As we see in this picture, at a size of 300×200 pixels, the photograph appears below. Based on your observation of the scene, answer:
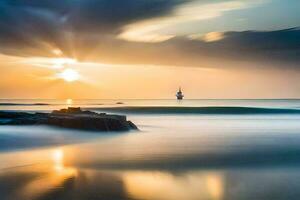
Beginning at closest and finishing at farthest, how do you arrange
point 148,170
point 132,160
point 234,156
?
point 148,170 < point 132,160 < point 234,156

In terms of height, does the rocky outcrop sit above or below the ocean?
above

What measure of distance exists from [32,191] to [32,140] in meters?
17.0

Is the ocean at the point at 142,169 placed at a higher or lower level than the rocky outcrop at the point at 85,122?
lower

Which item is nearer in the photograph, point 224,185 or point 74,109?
point 224,185

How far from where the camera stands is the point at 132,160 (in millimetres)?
20672

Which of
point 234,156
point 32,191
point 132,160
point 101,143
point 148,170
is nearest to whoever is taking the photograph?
point 32,191

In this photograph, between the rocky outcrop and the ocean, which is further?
the rocky outcrop

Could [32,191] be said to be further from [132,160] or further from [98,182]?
[132,160]

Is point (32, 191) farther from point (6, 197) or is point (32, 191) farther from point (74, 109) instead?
point (74, 109)

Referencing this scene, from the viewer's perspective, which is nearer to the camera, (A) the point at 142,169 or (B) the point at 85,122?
(A) the point at 142,169

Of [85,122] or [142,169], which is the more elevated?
[85,122]

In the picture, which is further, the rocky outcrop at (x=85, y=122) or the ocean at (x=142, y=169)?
the rocky outcrop at (x=85, y=122)

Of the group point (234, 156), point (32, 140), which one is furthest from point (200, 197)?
point (32, 140)

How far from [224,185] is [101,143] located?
45.8 ft
